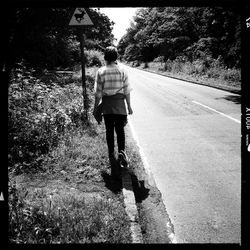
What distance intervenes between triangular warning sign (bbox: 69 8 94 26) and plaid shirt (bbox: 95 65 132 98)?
3.08 m

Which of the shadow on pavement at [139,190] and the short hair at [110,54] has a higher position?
the short hair at [110,54]

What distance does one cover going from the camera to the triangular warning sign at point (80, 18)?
779cm

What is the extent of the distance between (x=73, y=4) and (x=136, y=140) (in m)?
6.09

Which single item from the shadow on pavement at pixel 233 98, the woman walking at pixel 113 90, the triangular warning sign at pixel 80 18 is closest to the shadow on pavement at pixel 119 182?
the woman walking at pixel 113 90

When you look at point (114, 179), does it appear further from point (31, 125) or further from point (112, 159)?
point (31, 125)

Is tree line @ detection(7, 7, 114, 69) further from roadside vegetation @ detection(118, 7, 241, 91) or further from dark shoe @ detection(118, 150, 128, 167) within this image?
dark shoe @ detection(118, 150, 128, 167)

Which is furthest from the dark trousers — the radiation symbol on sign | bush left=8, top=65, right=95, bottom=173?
the radiation symbol on sign

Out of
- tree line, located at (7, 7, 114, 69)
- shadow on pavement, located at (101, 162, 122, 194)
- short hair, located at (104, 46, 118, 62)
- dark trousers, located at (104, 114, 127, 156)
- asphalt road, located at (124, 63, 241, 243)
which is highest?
tree line, located at (7, 7, 114, 69)

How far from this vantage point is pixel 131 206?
13.6ft

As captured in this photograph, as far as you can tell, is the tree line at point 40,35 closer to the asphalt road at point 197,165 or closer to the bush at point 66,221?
the asphalt road at point 197,165

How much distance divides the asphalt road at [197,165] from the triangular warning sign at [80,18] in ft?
11.0

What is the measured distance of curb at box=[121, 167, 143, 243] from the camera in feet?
11.5

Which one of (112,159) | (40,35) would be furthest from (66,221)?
(40,35)

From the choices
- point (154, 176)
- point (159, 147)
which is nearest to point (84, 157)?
point (154, 176)
